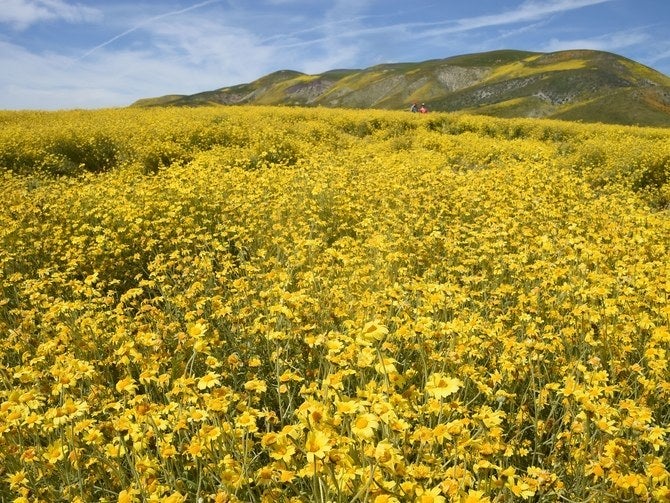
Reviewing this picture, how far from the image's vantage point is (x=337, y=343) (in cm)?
223

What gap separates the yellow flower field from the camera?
198 cm

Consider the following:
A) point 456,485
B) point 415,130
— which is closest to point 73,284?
point 456,485

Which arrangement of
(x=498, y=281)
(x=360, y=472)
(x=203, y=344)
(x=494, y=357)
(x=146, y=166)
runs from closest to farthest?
(x=360, y=472)
(x=203, y=344)
(x=494, y=357)
(x=498, y=281)
(x=146, y=166)

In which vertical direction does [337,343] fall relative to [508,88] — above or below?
below

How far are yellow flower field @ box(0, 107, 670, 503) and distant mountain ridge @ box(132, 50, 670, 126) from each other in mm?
28507

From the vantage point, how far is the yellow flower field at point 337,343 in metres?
1.98

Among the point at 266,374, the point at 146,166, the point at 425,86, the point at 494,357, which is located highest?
the point at 425,86

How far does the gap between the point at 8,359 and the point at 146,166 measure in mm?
9693

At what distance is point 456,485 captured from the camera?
5.45 feet

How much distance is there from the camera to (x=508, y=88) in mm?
62312

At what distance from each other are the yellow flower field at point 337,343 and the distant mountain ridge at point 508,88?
93.5 feet

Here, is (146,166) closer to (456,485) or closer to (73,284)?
(73,284)

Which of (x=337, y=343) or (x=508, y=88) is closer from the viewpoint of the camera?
(x=337, y=343)

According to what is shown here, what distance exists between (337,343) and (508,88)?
6802 centimetres
